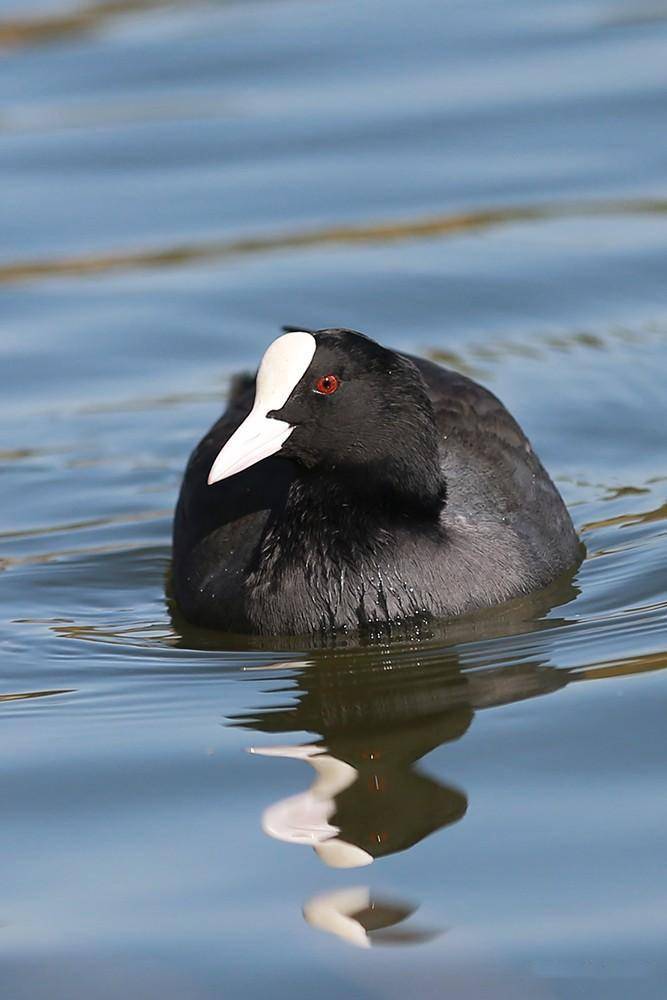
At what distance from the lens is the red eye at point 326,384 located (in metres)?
5.80

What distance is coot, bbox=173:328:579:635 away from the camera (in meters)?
5.81

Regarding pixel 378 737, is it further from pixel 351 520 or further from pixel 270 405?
pixel 270 405

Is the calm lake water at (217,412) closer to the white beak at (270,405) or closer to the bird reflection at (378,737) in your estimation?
the bird reflection at (378,737)

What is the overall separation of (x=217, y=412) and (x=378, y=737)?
3.39m

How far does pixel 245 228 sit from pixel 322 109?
1940 mm

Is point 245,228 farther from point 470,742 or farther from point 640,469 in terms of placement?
point 470,742

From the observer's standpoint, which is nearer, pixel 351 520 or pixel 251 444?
pixel 251 444

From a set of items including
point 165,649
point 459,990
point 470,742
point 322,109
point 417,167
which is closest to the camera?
point 459,990

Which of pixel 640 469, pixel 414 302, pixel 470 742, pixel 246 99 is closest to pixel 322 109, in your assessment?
pixel 246 99

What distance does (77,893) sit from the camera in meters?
4.31

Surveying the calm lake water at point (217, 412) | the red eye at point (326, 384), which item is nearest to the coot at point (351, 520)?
the red eye at point (326, 384)

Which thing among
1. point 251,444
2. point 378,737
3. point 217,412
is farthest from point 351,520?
point 217,412

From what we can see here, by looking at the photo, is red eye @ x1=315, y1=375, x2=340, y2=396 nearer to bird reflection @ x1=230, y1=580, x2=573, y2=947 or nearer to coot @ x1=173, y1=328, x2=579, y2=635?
coot @ x1=173, y1=328, x2=579, y2=635

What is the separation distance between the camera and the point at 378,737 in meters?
5.12
